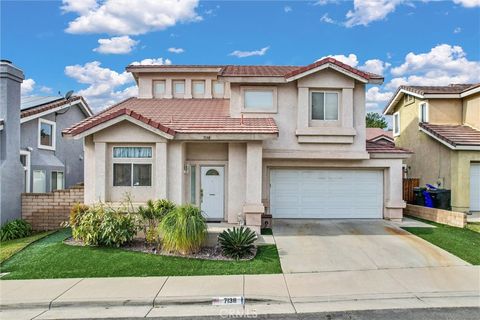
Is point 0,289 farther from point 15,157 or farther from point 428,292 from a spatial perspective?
point 428,292

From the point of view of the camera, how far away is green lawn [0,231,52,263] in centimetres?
1011

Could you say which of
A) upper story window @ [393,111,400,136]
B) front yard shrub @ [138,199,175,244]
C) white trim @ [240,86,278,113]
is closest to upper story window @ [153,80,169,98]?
white trim @ [240,86,278,113]

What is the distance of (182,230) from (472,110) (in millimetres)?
15875

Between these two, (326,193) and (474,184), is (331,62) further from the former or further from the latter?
(474,184)

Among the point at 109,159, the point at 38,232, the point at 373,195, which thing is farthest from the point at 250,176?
the point at 38,232

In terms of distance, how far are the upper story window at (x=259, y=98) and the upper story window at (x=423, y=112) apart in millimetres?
9670

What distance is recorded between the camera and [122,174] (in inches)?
488

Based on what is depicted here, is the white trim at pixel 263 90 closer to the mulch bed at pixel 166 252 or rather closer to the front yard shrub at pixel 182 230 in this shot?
the front yard shrub at pixel 182 230

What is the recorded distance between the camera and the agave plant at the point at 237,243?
975 cm

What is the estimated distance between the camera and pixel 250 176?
12.4 meters

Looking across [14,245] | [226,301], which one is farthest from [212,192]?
[226,301]

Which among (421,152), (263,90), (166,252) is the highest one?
(263,90)

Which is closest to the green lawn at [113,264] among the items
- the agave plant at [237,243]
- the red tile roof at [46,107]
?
the agave plant at [237,243]

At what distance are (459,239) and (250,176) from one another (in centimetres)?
684
